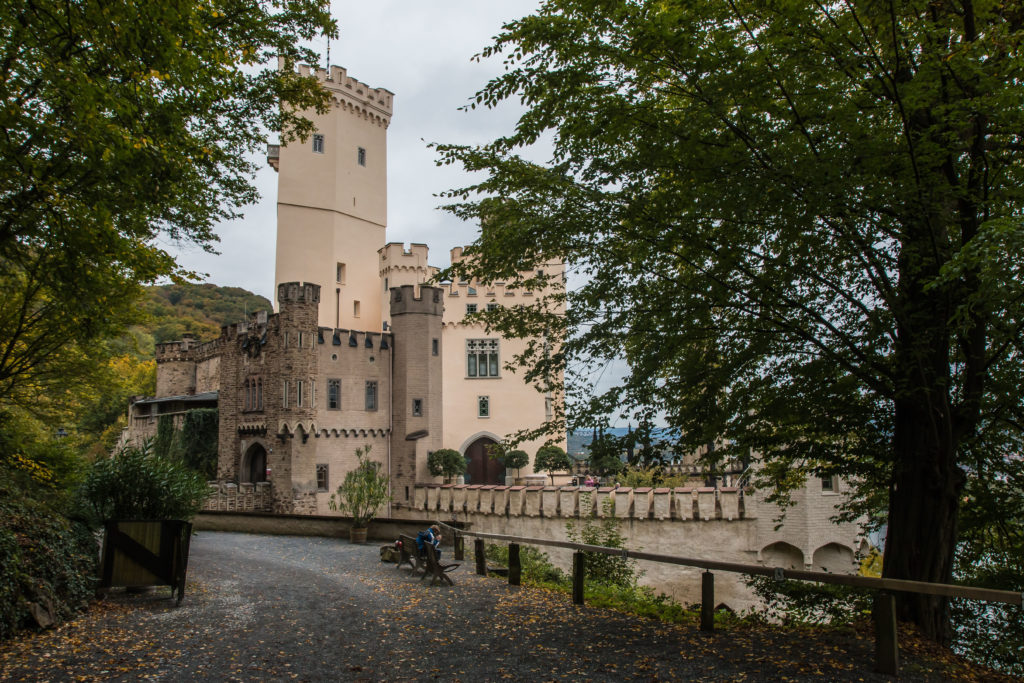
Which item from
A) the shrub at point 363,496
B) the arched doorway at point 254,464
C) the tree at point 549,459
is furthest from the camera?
Result: the tree at point 549,459

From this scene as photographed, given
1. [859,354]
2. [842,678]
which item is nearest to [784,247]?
[859,354]

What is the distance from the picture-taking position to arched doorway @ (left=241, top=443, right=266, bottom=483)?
3117cm

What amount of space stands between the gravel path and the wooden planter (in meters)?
0.31

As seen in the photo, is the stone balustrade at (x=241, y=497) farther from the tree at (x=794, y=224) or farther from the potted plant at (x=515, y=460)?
the tree at (x=794, y=224)

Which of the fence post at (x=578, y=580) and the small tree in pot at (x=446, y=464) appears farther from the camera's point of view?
the small tree in pot at (x=446, y=464)

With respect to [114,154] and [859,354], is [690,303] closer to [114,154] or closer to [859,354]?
[859,354]

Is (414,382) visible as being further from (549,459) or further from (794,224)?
(794,224)

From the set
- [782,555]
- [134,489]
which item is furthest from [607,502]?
[134,489]

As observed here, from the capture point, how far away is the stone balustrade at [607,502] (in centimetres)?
1984

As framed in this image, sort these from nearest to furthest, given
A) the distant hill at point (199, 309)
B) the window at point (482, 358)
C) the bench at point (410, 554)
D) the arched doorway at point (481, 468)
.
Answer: the bench at point (410, 554)
the arched doorway at point (481, 468)
the window at point (482, 358)
the distant hill at point (199, 309)

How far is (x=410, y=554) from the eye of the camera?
→ 44.1 ft

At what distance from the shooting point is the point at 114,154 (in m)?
7.46

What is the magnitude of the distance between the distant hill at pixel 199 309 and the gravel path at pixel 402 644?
51.5 meters

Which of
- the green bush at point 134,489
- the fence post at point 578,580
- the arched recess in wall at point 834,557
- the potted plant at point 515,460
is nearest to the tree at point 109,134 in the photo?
the green bush at point 134,489
